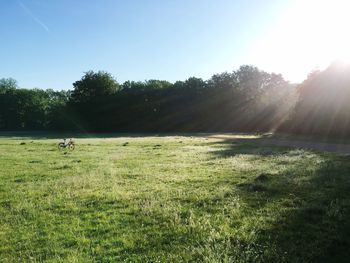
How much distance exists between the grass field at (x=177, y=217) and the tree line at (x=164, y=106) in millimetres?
99901

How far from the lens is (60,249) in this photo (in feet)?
34.0

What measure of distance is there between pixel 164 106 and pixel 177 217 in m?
128

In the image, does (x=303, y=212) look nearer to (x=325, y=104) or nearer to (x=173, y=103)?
(x=325, y=104)

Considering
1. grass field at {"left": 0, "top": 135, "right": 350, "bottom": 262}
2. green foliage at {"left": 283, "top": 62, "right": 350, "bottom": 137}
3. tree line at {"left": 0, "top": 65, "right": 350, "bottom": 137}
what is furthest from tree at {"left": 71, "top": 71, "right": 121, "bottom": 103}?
grass field at {"left": 0, "top": 135, "right": 350, "bottom": 262}

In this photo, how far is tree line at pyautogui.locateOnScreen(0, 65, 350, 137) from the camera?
129 metres

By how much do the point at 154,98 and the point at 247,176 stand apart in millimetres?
122640

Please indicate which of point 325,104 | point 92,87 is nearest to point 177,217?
point 325,104

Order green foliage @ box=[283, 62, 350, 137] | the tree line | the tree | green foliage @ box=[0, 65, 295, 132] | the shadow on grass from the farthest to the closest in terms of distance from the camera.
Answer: the tree
green foliage @ box=[0, 65, 295, 132]
the tree line
green foliage @ box=[283, 62, 350, 137]
the shadow on grass

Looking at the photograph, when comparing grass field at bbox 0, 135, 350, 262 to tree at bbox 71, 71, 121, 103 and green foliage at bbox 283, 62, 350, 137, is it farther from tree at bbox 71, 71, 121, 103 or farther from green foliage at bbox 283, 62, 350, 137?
tree at bbox 71, 71, 121, 103

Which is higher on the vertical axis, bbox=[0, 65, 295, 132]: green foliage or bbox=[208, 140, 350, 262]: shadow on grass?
bbox=[0, 65, 295, 132]: green foliage

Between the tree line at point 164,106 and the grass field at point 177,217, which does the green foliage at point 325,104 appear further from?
the tree line at point 164,106

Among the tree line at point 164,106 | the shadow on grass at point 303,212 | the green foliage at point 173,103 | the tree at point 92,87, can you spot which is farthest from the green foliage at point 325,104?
the tree at point 92,87

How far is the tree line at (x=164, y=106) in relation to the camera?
129250 mm

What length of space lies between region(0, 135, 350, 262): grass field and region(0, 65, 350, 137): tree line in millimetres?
99901
